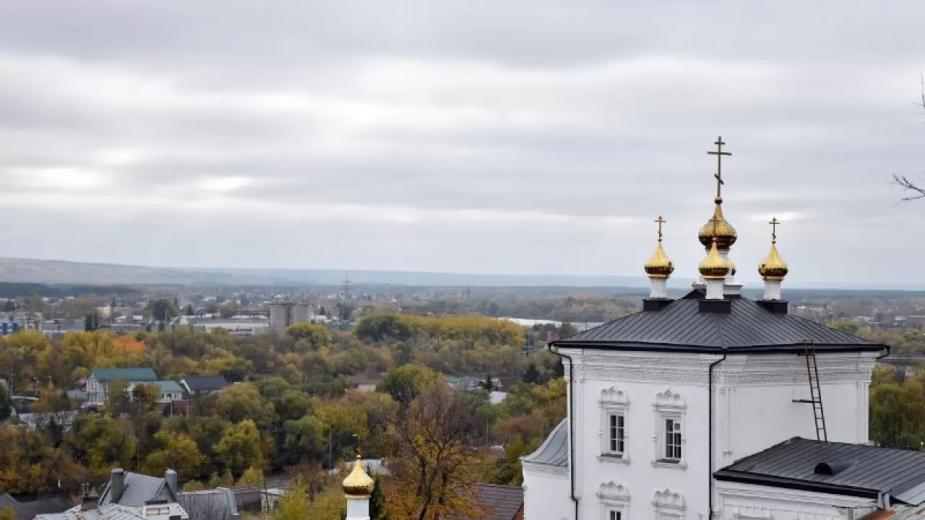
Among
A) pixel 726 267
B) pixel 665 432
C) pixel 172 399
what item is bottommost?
pixel 172 399

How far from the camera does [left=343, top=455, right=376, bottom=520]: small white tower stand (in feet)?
59.8

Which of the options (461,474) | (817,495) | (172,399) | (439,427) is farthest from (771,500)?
(172,399)

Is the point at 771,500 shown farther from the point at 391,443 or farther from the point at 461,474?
the point at 391,443

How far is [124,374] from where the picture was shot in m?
101

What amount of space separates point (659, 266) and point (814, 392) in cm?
398

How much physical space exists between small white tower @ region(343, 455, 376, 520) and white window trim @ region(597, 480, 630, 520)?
6.77m

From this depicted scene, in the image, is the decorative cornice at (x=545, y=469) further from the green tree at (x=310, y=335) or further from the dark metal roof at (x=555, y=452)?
the green tree at (x=310, y=335)

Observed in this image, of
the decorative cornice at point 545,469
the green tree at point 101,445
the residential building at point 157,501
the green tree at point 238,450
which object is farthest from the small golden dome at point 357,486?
the green tree at point 238,450

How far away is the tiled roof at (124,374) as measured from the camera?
99.5 metres

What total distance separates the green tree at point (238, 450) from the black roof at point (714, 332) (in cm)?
4799

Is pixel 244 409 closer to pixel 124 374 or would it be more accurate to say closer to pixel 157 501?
pixel 124 374

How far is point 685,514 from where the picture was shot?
23.2 meters

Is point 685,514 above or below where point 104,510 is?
above

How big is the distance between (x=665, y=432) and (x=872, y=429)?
31.7m
